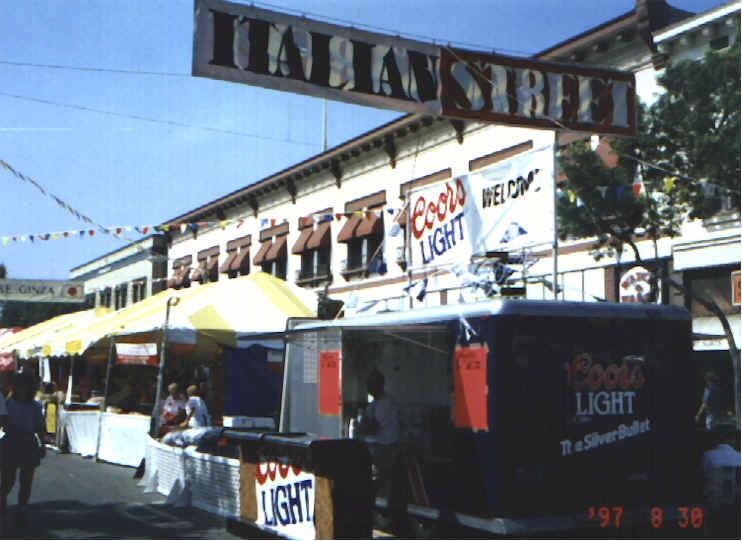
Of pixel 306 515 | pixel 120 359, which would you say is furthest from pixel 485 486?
pixel 120 359

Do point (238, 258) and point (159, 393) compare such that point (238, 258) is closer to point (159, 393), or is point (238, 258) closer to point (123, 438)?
point (123, 438)

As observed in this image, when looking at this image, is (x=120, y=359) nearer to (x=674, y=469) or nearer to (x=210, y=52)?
(x=210, y=52)

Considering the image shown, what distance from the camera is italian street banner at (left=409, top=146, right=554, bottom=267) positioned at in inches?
368

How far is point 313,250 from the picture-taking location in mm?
32312

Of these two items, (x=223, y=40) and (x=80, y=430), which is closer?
(x=223, y=40)

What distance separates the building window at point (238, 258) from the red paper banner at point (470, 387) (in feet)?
96.3

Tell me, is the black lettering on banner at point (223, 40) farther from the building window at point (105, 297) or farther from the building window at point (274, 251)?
the building window at point (105, 297)

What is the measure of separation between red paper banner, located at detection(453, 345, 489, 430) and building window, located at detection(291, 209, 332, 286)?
2233 cm

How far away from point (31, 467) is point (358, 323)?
4315mm

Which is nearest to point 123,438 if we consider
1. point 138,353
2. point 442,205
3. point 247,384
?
point 138,353

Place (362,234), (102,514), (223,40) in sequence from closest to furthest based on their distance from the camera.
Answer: (223,40)
(102,514)
(362,234)

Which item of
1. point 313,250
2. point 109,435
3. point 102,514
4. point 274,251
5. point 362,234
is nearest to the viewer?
point 102,514

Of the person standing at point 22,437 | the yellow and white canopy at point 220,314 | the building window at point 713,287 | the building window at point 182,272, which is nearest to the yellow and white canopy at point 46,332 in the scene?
the yellow and white canopy at point 220,314

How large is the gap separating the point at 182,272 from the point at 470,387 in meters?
35.0
